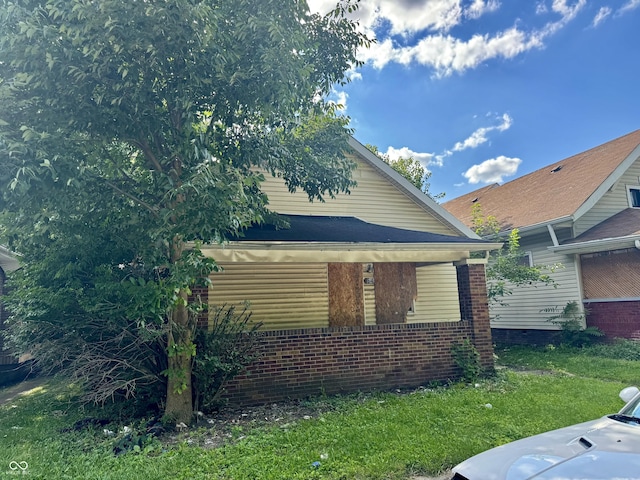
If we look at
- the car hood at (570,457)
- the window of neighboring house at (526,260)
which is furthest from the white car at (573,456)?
the window of neighboring house at (526,260)

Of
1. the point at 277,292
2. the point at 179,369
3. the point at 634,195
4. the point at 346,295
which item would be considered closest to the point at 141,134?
the point at 179,369

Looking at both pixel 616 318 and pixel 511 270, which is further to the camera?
pixel 511 270

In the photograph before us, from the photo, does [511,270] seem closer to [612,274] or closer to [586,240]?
[586,240]

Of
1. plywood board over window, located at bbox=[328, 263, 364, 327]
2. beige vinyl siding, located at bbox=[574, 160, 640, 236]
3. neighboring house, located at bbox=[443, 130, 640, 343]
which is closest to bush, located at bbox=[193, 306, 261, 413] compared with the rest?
plywood board over window, located at bbox=[328, 263, 364, 327]

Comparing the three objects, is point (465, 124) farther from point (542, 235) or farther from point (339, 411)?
point (339, 411)

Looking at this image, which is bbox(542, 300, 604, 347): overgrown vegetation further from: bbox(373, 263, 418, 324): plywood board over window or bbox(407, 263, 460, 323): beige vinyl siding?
bbox(373, 263, 418, 324): plywood board over window

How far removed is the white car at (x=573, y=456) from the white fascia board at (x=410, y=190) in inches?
318

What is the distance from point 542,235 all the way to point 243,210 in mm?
11253

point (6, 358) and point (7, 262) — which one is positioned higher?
point (7, 262)

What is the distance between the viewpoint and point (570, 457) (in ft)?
7.67

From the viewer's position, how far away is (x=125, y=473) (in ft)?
13.0

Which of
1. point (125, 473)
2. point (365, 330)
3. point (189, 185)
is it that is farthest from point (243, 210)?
point (365, 330)

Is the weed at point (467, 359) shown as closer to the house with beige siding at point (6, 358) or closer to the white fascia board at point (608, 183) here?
the white fascia board at point (608, 183)

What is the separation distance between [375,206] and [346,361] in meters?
4.71
